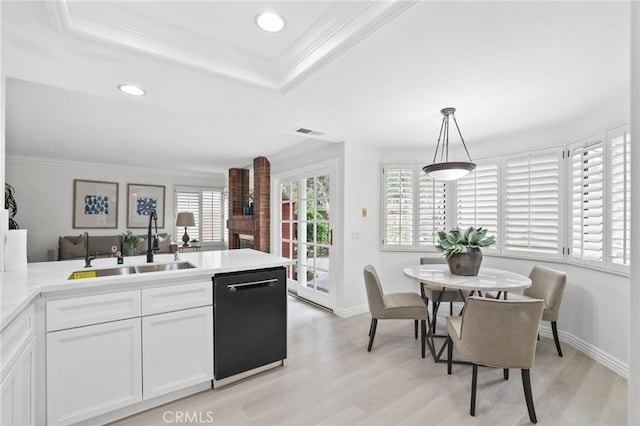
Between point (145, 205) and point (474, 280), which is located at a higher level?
point (145, 205)

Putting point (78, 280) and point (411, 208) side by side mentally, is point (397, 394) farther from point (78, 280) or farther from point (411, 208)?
point (411, 208)

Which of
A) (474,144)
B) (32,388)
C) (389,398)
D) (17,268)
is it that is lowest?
(389,398)

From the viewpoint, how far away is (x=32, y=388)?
1597 millimetres

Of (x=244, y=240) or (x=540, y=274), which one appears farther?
(x=244, y=240)

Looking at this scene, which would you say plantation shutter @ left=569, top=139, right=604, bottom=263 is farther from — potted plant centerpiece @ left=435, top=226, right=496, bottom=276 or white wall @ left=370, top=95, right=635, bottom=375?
potted plant centerpiece @ left=435, top=226, right=496, bottom=276

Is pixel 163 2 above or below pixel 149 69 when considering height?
above

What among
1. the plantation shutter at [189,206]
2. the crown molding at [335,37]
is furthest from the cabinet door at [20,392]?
the plantation shutter at [189,206]

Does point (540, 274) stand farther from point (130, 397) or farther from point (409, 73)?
point (130, 397)

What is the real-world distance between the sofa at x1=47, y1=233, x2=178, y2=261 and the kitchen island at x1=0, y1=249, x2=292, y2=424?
403 centimetres

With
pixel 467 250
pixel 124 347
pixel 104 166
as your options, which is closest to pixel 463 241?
pixel 467 250

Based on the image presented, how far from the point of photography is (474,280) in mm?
2586

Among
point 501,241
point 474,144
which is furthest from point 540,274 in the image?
point 474,144

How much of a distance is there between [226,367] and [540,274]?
10.0 ft

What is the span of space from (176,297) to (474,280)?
2349 mm
